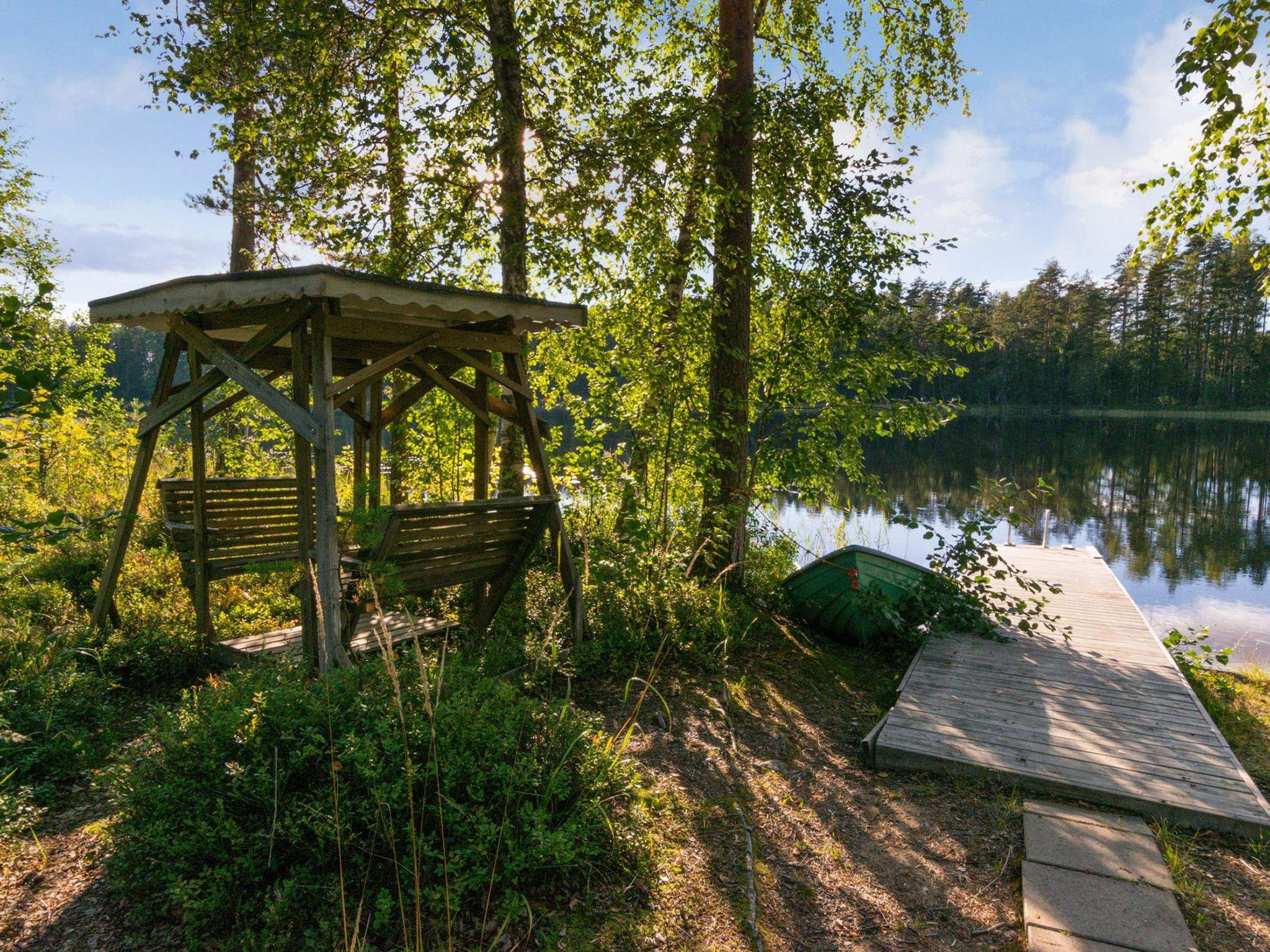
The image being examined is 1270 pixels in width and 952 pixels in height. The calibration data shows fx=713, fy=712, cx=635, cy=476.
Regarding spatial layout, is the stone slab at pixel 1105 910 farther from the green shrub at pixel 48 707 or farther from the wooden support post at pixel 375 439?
the wooden support post at pixel 375 439

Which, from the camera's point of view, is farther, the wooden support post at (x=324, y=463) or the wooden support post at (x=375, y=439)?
the wooden support post at (x=375, y=439)

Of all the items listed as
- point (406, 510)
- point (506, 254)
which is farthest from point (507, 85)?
point (406, 510)

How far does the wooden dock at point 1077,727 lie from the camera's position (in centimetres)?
371

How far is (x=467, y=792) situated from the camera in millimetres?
2805

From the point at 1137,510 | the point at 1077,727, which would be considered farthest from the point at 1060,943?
the point at 1137,510

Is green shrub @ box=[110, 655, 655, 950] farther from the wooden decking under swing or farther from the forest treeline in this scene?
the forest treeline

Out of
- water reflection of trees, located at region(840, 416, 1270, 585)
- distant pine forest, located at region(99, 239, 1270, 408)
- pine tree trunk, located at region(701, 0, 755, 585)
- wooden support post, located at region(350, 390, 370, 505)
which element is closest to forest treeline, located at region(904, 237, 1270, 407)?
distant pine forest, located at region(99, 239, 1270, 408)

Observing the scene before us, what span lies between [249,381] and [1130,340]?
73.2 metres

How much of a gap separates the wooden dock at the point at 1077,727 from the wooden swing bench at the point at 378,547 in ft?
9.05

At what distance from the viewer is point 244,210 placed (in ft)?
30.0

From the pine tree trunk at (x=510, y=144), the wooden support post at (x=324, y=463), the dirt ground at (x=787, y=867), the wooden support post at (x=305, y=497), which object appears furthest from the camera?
the pine tree trunk at (x=510, y=144)

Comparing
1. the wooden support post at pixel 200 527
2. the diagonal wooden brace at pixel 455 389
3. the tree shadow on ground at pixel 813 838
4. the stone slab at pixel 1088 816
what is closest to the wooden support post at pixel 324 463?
the diagonal wooden brace at pixel 455 389

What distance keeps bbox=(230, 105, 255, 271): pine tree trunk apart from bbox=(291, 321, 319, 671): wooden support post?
189 inches

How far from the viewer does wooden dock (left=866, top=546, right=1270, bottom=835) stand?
371cm
